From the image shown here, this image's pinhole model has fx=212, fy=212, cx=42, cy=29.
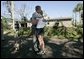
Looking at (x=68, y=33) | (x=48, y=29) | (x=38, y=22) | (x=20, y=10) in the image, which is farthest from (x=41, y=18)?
(x=20, y=10)

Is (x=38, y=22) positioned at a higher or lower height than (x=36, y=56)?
higher

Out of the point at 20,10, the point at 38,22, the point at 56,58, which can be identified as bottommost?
the point at 56,58

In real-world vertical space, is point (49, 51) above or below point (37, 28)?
below

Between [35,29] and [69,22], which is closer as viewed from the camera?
[35,29]

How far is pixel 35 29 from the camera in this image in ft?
23.9

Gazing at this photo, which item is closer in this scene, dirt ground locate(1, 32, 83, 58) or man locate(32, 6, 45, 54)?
dirt ground locate(1, 32, 83, 58)

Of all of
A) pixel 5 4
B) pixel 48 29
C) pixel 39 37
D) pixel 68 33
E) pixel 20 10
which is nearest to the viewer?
pixel 39 37

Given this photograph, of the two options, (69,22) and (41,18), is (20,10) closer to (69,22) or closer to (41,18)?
(69,22)

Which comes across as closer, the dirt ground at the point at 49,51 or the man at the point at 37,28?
the dirt ground at the point at 49,51

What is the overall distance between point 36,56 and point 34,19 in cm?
133

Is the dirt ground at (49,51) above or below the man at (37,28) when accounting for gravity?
below

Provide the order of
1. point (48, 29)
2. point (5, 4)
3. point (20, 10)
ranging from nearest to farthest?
point (48, 29)
point (5, 4)
point (20, 10)

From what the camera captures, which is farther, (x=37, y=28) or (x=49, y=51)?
(x=49, y=51)

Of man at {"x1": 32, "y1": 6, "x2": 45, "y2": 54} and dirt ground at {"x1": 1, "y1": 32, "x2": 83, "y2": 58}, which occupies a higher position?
man at {"x1": 32, "y1": 6, "x2": 45, "y2": 54}
